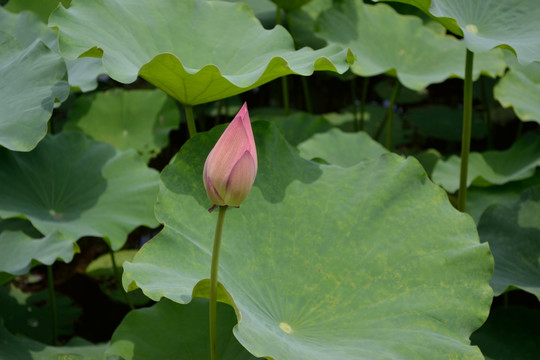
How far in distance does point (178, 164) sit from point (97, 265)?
4.07 ft

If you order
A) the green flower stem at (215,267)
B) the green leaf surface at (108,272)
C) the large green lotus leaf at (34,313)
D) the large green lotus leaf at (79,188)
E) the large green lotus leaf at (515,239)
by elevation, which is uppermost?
the green flower stem at (215,267)

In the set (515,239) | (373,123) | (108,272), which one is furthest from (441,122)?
(108,272)

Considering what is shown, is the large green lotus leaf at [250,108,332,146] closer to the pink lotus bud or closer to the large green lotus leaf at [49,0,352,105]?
the large green lotus leaf at [49,0,352,105]

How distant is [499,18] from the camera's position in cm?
189

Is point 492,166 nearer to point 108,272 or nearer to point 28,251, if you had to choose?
point 108,272

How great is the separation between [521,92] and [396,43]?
509mm

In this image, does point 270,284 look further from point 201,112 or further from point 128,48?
point 201,112

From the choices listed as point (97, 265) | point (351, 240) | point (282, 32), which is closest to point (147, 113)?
point (97, 265)

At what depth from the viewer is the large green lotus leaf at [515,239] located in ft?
5.56

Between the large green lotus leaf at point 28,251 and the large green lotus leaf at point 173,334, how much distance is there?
23 centimetres

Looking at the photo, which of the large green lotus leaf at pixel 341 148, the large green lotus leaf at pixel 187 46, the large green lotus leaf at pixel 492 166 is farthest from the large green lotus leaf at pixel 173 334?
Result: the large green lotus leaf at pixel 492 166

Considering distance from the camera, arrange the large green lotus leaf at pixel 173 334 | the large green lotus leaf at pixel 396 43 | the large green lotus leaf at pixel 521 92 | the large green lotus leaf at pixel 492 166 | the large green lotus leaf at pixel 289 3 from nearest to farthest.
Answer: the large green lotus leaf at pixel 173 334 < the large green lotus leaf at pixel 521 92 < the large green lotus leaf at pixel 492 166 < the large green lotus leaf at pixel 396 43 < the large green lotus leaf at pixel 289 3

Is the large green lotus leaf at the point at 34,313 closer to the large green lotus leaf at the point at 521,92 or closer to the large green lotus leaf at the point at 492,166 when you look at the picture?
the large green lotus leaf at the point at 492,166

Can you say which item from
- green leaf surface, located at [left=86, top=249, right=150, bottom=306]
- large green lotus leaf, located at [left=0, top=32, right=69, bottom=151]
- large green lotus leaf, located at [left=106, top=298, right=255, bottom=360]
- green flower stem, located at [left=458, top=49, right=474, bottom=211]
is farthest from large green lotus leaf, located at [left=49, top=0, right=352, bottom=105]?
green leaf surface, located at [left=86, top=249, right=150, bottom=306]
